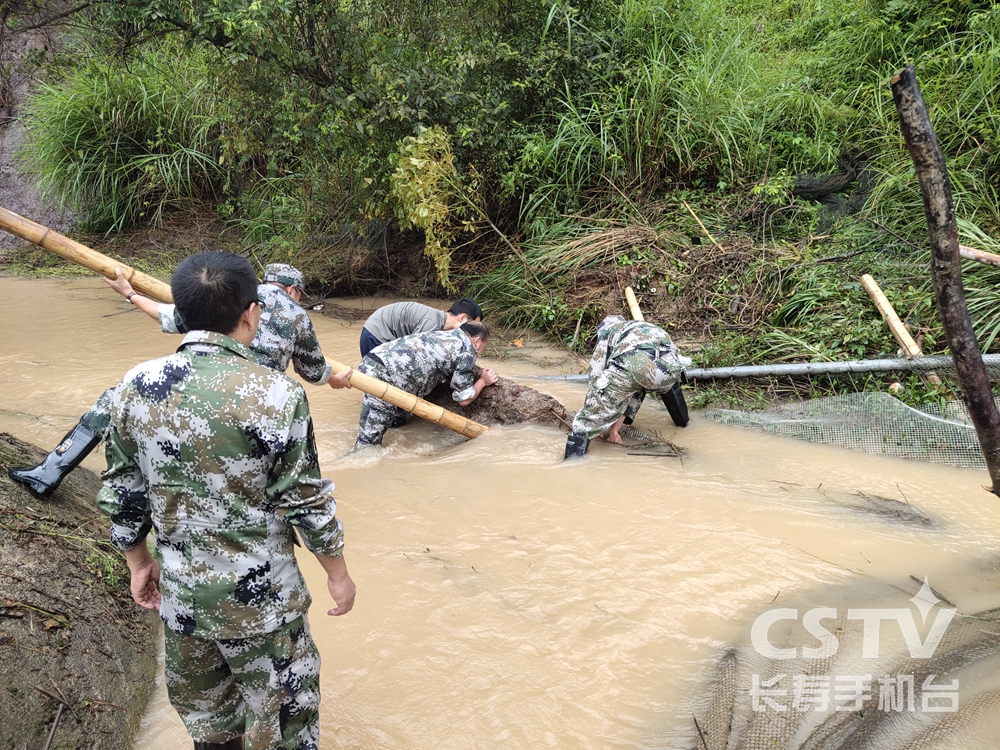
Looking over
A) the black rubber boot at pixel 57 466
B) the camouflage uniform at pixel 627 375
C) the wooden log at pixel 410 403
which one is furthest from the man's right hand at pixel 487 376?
the black rubber boot at pixel 57 466

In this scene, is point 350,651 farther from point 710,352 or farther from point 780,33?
point 780,33

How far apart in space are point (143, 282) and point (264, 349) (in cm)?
84

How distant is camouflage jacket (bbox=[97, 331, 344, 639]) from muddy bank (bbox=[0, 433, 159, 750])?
0.62 meters

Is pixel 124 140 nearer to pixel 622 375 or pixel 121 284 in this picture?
pixel 121 284

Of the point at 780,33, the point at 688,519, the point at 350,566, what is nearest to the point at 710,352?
the point at 688,519

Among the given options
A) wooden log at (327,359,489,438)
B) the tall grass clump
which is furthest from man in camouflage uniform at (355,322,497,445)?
the tall grass clump

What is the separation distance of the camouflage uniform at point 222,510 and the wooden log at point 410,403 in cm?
244

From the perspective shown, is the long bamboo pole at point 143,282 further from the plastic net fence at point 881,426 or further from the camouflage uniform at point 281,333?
the plastic net fence at point 881,426

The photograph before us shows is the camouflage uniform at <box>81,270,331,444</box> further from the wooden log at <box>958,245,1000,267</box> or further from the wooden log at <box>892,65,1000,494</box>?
the wooden log at <box>958,245,1000,267</box>

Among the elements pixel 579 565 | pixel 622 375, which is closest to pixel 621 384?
pixel 622 375

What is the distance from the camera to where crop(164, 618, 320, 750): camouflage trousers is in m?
1.58

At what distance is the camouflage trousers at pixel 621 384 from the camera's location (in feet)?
13.4

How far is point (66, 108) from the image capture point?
30.4 ft

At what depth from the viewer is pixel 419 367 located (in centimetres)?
450
